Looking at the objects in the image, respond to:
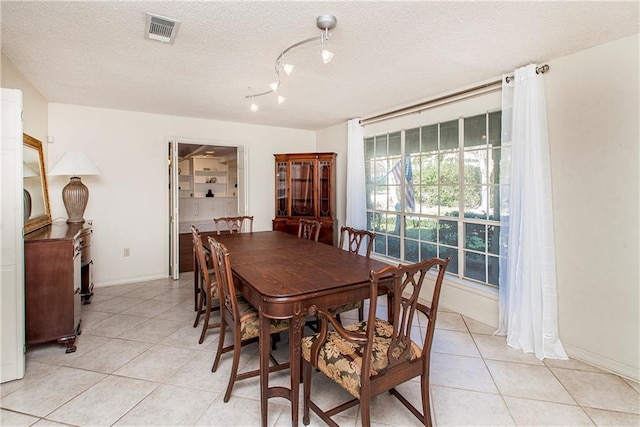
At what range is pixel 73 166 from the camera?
3.51 meters

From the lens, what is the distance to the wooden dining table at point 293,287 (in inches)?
64.6

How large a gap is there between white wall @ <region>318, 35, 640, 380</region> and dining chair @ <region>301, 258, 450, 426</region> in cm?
159

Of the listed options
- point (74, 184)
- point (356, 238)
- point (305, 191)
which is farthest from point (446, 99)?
point (74, 184)

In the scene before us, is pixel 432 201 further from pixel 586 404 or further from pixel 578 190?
pixel 586 404

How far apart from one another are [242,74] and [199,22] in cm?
86

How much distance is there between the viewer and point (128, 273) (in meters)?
4.34

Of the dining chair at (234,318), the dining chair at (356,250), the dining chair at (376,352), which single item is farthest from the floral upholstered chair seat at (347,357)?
the dining chair at (356,250)

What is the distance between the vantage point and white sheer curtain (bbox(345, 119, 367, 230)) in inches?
Answer: 176

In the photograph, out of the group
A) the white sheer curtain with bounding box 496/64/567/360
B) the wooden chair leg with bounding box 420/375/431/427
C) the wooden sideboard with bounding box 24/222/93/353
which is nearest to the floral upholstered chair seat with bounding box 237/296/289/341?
the wooden chair leg with bounding box 420/375/431/427

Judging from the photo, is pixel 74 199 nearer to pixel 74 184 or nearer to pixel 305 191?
pixel 74 184

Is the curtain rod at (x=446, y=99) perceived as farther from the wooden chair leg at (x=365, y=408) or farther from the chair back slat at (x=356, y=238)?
the wooden chair leg at (x=365, y=408)

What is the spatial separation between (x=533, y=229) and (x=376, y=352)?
1807 mm

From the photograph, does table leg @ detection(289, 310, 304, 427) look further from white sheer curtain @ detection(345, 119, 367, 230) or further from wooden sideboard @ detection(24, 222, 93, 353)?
white sheer curtain @ detection(345, 119, 367, 230)

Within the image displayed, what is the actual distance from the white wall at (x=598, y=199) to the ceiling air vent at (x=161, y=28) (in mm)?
2790
